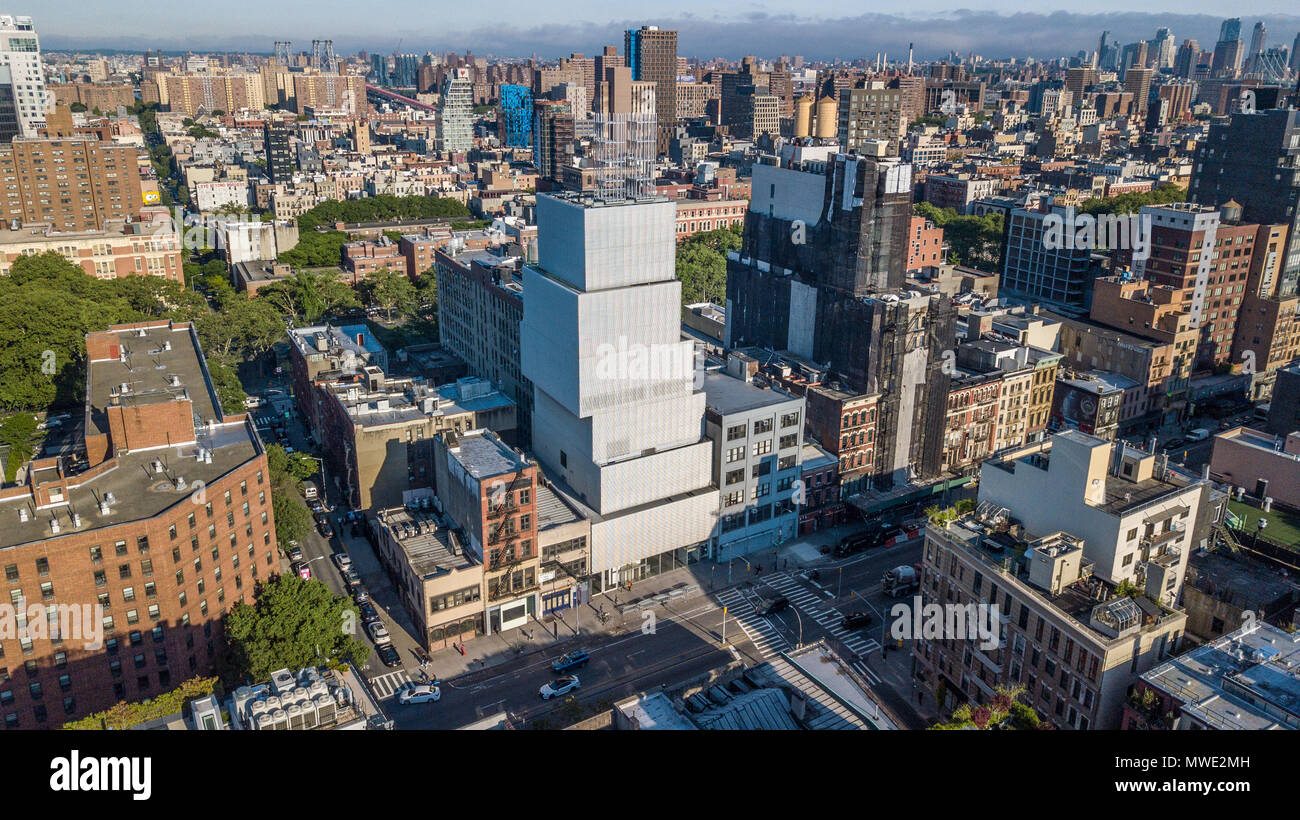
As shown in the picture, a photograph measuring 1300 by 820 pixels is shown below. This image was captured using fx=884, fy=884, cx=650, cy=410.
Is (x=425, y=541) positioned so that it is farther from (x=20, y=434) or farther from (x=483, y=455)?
(x=20, y=434)

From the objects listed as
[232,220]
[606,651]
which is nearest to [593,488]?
[606,651]

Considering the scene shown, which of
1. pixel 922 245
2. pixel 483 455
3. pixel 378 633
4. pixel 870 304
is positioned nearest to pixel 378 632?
pixel 378 633

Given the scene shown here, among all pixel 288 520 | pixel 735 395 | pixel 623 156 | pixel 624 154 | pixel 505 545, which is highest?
pixel 624 154

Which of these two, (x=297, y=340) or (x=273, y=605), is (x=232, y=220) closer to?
(x=297, y=340)

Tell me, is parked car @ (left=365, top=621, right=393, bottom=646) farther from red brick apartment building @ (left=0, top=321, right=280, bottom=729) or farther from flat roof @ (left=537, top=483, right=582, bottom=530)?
flat roof @ (left=537, top=483, right=582, bottom=530)

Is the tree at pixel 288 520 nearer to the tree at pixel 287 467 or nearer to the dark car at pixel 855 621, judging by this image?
the tree at pixel 287 467

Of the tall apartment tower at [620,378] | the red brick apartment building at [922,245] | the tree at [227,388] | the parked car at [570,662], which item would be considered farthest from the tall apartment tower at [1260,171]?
the tree at [227,388]
